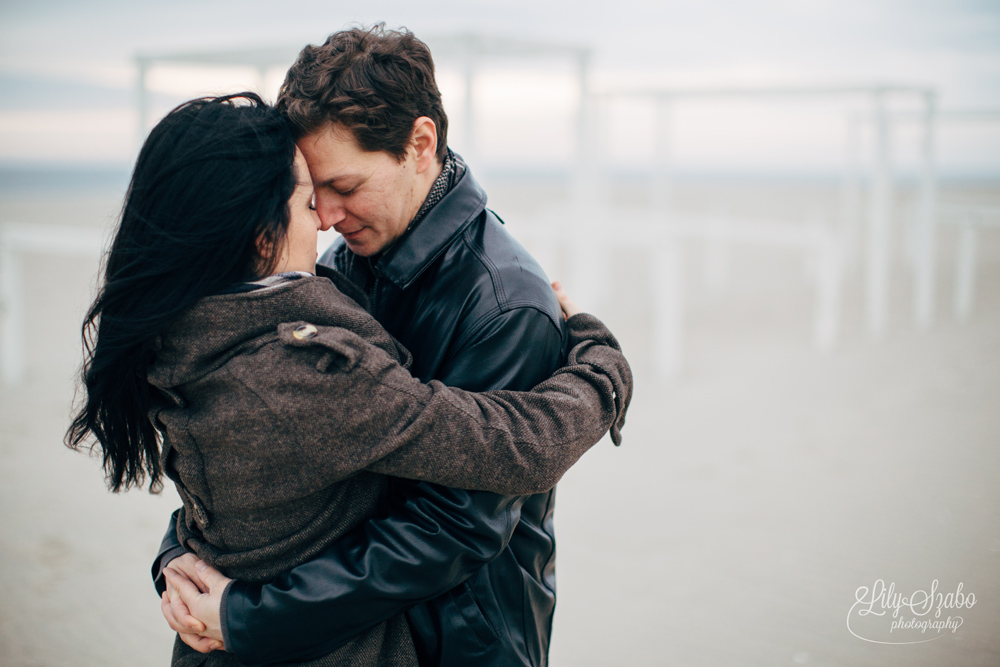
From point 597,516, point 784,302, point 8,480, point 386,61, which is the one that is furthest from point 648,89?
point 386,61

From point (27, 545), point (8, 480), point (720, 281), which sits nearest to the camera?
point (27, 545)

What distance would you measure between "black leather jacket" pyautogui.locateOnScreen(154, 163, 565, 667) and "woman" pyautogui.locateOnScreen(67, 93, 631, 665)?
2.6 inches

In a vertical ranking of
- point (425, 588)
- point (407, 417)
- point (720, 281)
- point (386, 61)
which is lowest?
point (720, 281)

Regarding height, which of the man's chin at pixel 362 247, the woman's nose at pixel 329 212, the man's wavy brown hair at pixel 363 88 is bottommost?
the man's chin at pixel 362 247

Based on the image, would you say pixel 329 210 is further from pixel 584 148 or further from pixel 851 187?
pixel 851 187

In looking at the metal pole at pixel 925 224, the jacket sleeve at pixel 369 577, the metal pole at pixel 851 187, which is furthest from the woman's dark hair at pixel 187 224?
the metal pole at pixel 851 187

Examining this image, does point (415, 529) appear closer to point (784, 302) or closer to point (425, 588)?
point (425, 588)

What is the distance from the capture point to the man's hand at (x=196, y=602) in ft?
4.35

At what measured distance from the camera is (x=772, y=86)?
7.19 meters

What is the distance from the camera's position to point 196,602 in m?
1.34

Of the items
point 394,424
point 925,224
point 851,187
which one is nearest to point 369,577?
point 394,424

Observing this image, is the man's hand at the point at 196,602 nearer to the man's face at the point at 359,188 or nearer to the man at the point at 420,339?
the man at the point at 420,339

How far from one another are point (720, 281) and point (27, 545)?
30.5ft

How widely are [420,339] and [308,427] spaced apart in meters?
0.38
